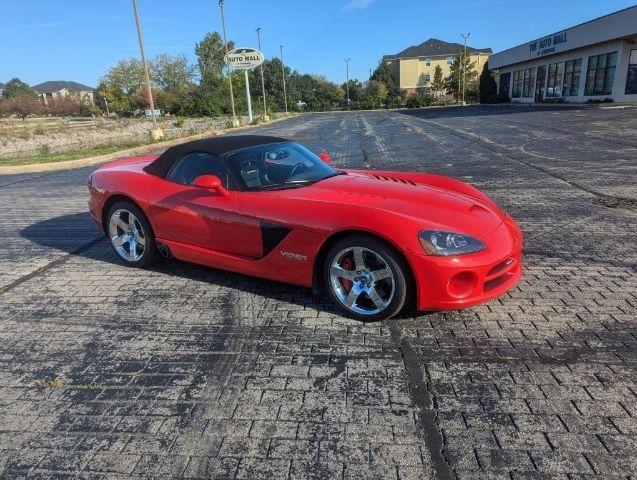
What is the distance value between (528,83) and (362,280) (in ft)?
181

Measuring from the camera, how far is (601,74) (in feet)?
119

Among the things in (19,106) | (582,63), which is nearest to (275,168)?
(582,63)

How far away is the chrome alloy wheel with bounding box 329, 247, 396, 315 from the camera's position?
3391 mm

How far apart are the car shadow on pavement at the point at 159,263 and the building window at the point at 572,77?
4364 cm

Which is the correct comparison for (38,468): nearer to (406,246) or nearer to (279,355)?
(279,355)

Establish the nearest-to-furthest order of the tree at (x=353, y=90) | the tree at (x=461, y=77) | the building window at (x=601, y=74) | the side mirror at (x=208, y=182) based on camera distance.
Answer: the side mirror at (x=208, y=182)
the building window at (x=601, y=74)
the tree at (x=461, y=77)
the tree at (x=353, y=90)

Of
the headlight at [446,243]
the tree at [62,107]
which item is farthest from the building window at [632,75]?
the tree at [62,107]

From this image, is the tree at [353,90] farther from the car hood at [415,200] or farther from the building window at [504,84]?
the car hood at [415,200]

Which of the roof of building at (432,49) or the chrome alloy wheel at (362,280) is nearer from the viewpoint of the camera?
the chrome alloy wheel at (362,280)

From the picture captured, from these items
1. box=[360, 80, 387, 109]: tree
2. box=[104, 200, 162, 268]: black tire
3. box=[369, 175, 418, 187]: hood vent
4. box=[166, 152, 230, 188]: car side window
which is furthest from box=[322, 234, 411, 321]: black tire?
box=[360, 80, 387, 109]: tree

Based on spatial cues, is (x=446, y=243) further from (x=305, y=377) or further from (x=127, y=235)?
(x=127, y=235)

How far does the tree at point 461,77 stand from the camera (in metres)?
72.1

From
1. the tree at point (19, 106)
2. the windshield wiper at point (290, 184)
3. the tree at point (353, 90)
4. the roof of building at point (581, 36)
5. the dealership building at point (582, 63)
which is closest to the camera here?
the windshield wiper at point (290, 184)

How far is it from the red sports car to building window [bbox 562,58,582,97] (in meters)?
43.2
